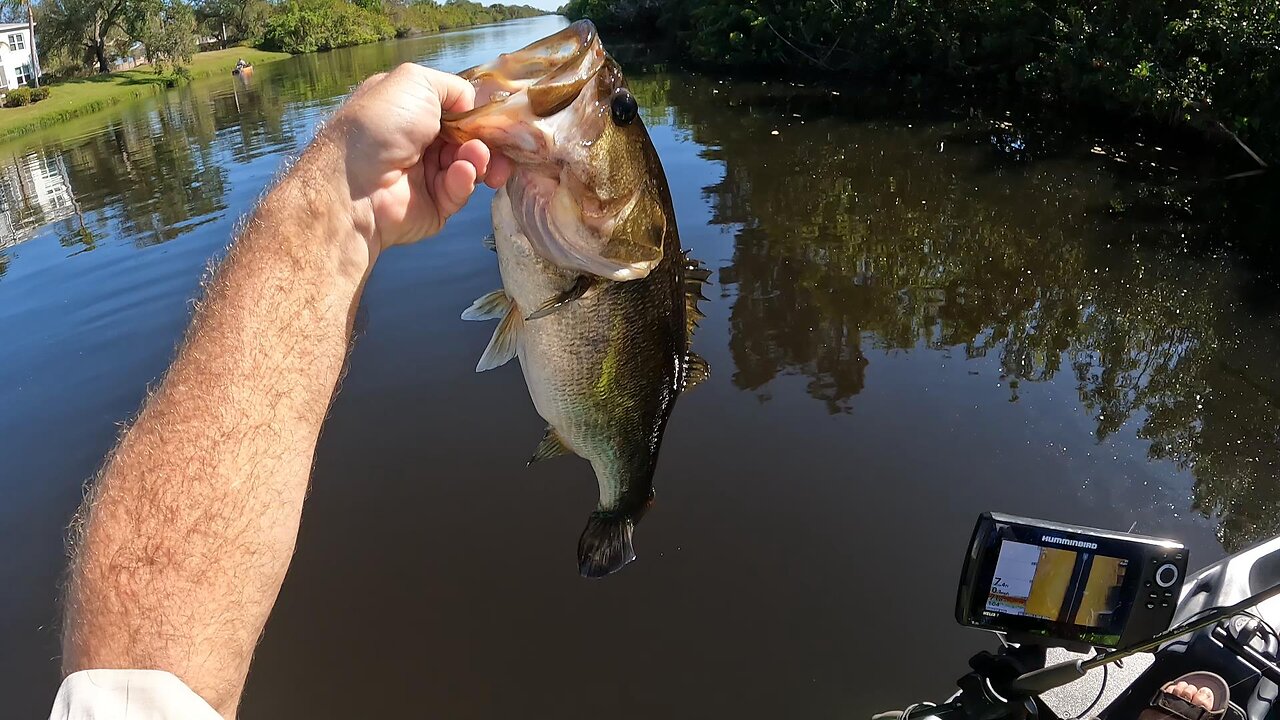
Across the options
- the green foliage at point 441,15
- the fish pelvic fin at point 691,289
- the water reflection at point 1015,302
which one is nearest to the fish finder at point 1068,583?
the fish pelvic fin at point 691,289

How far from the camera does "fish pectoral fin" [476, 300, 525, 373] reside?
191 centimetres

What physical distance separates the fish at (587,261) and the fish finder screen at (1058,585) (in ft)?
3.19

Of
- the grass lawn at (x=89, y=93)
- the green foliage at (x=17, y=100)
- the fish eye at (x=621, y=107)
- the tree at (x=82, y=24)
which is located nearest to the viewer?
the fish eye at (x=621, y=107)

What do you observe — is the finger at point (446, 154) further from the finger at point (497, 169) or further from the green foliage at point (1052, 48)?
the green foliage at point (1052, 48)

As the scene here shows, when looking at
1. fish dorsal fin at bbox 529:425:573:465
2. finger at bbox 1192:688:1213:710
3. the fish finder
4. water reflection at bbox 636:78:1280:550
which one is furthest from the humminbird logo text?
water reflection at bbox 636:78:1280:550

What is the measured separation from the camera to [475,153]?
1541 mm

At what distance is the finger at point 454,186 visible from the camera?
1.58 m

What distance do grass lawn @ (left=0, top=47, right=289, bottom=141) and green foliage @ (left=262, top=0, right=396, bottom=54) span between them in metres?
9.78

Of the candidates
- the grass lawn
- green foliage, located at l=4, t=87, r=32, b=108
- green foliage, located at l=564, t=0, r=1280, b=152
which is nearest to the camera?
green foliage, located at l=564, t=0, r=1280, b=152

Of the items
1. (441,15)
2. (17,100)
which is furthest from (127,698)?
(441,15)

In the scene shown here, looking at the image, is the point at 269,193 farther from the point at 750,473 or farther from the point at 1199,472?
the point at 1199,472

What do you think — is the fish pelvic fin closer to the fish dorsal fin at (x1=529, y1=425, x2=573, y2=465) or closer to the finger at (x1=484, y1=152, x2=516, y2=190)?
the fish dorsal fin at (x1=529, y1=425, x2=573, y2=465)

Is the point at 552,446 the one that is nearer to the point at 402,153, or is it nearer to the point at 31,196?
the point at 402,153

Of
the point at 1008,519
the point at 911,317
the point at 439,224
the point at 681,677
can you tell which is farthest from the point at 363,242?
the point at 911,317
